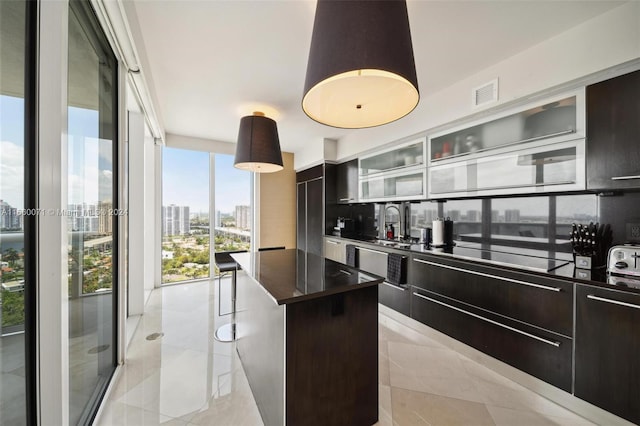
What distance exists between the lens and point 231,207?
5105 mm

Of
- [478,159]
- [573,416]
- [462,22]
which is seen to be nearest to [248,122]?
[462,22]

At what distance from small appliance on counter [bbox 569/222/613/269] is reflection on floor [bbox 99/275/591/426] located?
1047mm

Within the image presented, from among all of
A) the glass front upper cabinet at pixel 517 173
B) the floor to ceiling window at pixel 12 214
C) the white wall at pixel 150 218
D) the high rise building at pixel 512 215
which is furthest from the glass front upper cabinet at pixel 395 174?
Answer: the white wall at pixel 150 218

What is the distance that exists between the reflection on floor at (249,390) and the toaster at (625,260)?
1.02m

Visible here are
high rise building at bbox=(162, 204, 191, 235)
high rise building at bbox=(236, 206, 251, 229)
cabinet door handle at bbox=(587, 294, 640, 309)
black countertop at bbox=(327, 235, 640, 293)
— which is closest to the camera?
cabinet door handle at bbox=(587, 294, 640, 309)

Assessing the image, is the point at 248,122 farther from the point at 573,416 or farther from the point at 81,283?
the point at 573,416

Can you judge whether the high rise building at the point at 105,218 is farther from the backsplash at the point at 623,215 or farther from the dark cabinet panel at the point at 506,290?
the backsplash at the point at 623,215

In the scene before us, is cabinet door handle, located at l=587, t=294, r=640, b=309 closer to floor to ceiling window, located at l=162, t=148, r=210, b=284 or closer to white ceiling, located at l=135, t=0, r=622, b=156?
white ceiling, located at l=135, t=0, r=622, b=156

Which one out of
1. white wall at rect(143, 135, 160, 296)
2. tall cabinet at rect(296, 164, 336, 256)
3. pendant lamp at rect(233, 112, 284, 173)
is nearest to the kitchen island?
pendant lamp at rect(233, 112, 284, 173)

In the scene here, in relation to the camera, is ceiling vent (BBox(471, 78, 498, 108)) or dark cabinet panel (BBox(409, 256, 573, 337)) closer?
dark cabinet panel (BBox(409, 256, 573, 337))

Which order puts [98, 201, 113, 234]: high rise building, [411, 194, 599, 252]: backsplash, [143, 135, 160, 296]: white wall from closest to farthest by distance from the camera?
1. [98, 201, 113, 234]: high rise building
2. [411, 194, 599, 252]: backsplash
3. [143, 135, 160, 296]: white wall

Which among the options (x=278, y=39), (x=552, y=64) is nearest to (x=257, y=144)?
(x=278, y=39)

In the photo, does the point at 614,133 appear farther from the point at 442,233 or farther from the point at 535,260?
the point at 442,233

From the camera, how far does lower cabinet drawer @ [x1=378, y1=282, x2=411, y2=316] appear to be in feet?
9.43
